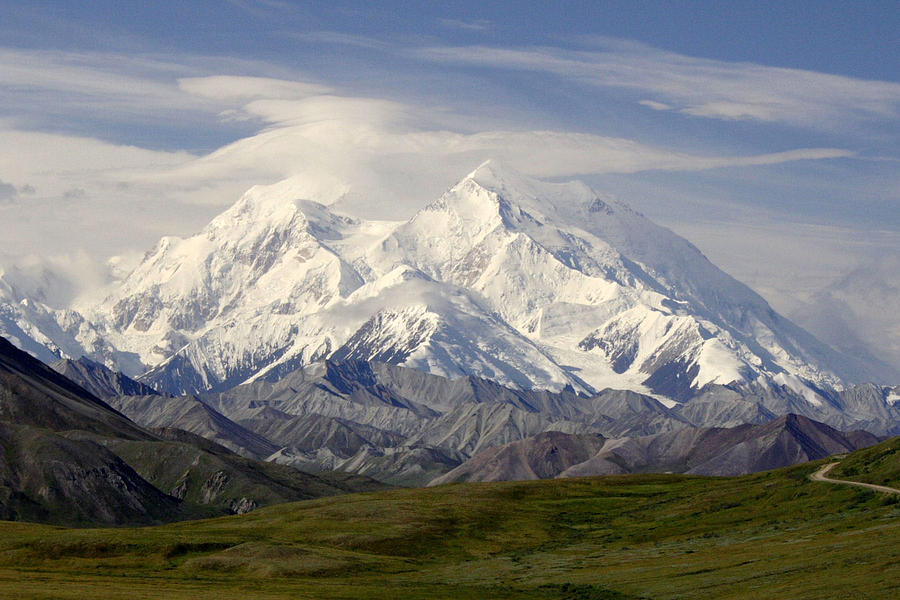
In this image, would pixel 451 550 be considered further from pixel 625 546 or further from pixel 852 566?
pixel 852 566

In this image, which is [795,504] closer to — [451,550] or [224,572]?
[451,550]

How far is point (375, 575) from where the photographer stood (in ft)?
534

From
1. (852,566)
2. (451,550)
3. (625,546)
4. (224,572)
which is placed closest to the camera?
(852,566)

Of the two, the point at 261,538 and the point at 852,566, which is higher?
the point at 852,566

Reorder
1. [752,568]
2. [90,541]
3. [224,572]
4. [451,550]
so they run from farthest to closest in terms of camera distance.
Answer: [451,550], [90,541], [224,572], [752,568]

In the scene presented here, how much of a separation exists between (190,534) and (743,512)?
79.9 metres

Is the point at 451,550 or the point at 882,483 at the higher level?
the point at 882,483

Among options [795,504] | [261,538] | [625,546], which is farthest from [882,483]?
[261,538]

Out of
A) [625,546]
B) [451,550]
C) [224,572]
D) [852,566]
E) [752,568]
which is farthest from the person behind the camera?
[451,550]

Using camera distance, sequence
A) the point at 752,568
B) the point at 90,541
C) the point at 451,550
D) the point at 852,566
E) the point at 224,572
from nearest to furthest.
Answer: the point at 852,566 < the point at 752,568 < the point at 224,572 < the point at 90,541 < the point at 451,550

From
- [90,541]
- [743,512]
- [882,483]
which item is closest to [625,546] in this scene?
[743,512]

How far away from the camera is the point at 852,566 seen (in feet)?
408

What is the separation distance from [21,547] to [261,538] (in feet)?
113

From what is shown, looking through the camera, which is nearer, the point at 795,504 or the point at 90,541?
the point at 90,541
